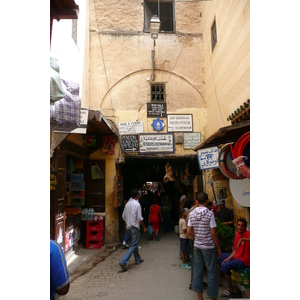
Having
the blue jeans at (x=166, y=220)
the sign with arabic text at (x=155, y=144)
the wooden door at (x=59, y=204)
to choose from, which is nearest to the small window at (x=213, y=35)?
the sign with arabic text at (x=155, y=144)

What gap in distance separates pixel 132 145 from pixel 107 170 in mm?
1265

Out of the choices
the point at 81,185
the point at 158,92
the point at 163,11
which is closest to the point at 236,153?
the point at 81,185

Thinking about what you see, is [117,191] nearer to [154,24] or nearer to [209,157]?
[209,157]

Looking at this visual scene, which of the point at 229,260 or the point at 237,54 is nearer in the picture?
the point at 229,260

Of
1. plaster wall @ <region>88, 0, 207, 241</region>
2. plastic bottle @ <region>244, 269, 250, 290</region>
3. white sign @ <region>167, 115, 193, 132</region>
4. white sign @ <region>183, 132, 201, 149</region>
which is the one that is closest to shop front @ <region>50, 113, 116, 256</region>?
plaster wall @ <region>88, 0, 207, 241</region>

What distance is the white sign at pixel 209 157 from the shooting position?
5.46 meters

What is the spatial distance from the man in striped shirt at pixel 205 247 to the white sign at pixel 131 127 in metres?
5.77

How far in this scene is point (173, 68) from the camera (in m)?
10.2

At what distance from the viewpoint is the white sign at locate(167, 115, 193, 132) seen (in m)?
9.88

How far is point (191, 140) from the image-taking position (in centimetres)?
989

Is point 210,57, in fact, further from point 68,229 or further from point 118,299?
point 118,299

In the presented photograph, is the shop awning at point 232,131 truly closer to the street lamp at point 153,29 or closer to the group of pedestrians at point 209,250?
the group of pedestrians at point 209,250

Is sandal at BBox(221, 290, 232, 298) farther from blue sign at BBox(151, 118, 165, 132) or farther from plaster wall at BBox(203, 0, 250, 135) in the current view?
blue sign at BBox(151, 118, 165, 132)

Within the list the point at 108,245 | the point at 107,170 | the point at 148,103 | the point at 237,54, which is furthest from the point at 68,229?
the point at 237,54
